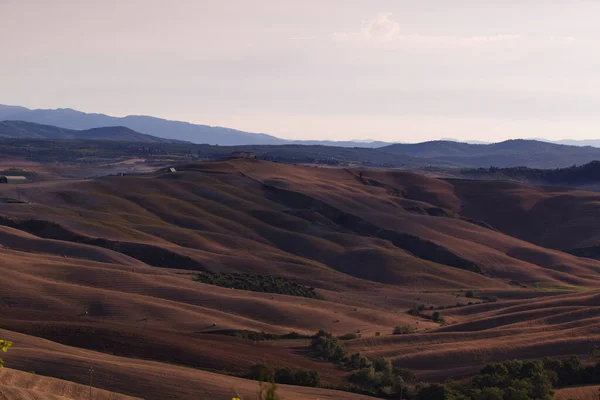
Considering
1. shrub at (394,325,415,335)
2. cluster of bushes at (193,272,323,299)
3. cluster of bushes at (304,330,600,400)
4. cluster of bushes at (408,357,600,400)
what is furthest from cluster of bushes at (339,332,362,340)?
cluster of bushes at (193,272,323,299)

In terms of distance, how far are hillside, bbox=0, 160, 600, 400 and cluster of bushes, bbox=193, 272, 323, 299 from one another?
0.30 metres

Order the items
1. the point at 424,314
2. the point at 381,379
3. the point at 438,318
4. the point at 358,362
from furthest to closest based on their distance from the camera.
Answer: the point at 424,314
the point at 438,318
the point at 358,362
the point at 381,379

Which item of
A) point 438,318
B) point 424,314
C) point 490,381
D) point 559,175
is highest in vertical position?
point 559,175

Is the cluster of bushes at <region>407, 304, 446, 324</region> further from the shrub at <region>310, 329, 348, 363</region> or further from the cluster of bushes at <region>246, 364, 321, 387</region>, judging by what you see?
the cluster of bushes at <region>246, 364, 321, 387</region>

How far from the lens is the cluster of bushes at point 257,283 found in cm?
5394

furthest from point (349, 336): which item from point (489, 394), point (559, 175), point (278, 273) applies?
point (559, 175)

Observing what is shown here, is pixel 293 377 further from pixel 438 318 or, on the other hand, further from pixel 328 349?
pixel 438 318

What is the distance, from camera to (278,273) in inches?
2409

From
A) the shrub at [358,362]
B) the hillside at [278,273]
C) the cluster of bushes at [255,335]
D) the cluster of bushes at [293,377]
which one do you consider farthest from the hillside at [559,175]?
the cluster of bushes at [293,377]

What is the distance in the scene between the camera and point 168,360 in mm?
30406

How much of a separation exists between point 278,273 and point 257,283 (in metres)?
5.86

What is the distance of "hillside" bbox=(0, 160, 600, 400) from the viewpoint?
31.8 m

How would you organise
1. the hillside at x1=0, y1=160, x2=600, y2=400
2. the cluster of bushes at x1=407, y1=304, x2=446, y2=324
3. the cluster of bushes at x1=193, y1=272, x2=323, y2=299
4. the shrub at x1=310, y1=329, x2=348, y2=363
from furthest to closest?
the cluster of bushes at x1=193, y1=272, x2=323, y2=299 → the cluster of bushes at x1=407, y1=304, x2=446, y2=324 → the shrub at x1=310, y1=329, x2=348, y2=363 → the hillside at x1=0, y1=160, x2=600, y2=400

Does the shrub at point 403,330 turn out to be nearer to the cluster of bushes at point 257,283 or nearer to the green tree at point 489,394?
the cluster of bushes at point 257,283
